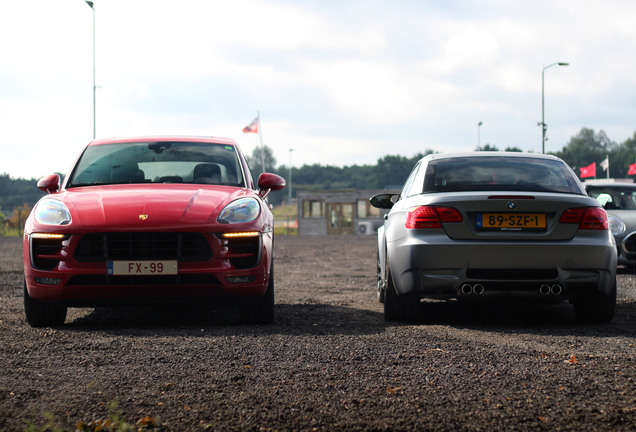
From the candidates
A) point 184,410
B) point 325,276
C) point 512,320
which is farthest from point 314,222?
point 184,410

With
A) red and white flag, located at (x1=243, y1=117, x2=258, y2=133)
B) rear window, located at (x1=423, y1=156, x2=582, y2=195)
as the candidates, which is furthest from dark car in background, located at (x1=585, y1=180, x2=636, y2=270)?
red and white flag, located at (x1=243, y1=117, x2=258, y2=133)

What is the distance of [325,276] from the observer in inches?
508

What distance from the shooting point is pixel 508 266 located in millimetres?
6121

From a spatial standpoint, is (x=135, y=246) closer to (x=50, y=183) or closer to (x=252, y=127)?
(x=50, y=183)

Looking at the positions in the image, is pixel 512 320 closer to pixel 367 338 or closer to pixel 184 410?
pixel 367 338

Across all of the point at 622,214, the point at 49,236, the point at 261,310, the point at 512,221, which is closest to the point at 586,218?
the point at 512,221

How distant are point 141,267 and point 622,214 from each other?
9000mm

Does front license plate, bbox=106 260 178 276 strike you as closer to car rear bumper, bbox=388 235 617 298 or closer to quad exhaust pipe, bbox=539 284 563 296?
car rear bumper, bbox=388 235 617 298

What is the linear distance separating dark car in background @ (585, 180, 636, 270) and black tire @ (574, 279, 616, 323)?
5.36 metres

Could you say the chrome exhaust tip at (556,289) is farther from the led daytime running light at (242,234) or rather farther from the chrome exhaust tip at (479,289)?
the led daytime running light at (242,234)

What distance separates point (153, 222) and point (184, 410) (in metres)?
2.65

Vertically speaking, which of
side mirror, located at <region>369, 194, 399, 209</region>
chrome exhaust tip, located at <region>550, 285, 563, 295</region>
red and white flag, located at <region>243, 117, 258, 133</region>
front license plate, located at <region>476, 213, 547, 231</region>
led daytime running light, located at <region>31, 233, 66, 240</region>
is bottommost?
chrome exhaust tip, located at <region>550, 285, 563, 295</region>

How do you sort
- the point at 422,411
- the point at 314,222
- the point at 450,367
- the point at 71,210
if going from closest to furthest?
1. the point at 422,411
2. the point at 450,367
3. the point at 71,210
4. the point at 314,222

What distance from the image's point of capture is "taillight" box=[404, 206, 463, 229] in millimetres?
6219
